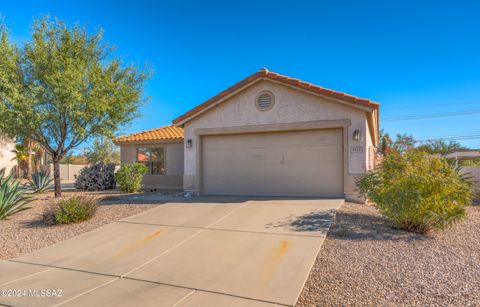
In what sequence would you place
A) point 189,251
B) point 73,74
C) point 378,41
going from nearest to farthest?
point 189,251, point 73,74, point 378,41

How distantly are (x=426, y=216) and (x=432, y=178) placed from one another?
33.1 inches

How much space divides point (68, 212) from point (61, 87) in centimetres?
490

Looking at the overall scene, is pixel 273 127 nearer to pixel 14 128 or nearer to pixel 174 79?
pixel 14 128

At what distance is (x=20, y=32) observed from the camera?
11.5m

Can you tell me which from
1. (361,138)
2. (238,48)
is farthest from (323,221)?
(238,48)

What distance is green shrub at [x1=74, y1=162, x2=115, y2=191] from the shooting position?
15734 mm

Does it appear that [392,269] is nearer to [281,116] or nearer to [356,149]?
[356,149]

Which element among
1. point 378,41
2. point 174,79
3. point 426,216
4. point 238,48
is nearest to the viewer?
point 426,216

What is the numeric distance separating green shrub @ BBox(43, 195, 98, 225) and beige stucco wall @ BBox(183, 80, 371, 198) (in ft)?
15.2

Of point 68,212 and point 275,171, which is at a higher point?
point 275,171

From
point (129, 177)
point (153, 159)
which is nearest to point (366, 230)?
point (129, 177)

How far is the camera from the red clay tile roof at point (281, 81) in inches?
387

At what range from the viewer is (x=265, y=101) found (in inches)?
447

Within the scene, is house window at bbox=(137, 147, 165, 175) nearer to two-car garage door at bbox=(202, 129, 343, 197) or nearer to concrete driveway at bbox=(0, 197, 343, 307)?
two-car garage door at bbox=(202, 129, 343, 197)
